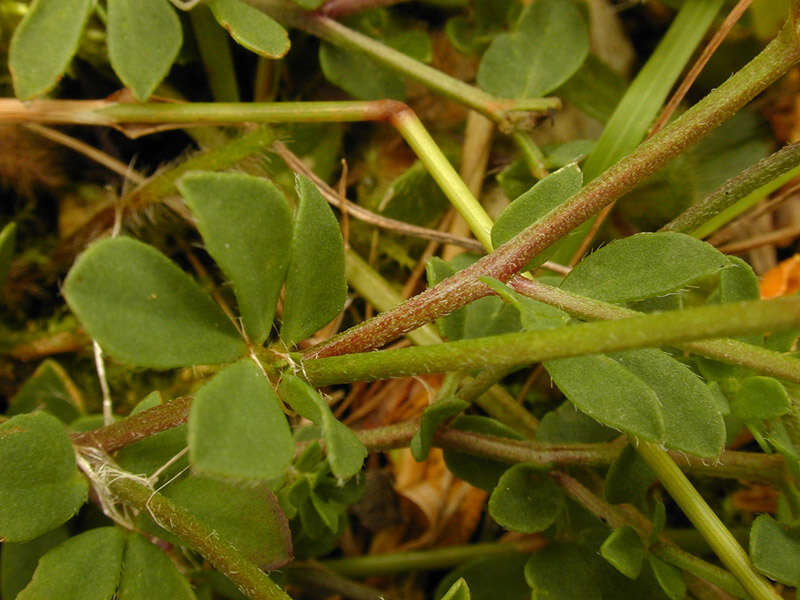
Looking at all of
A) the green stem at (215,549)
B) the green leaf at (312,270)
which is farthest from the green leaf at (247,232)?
the green stem at (215,549)

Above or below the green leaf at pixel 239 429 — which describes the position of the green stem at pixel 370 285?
below

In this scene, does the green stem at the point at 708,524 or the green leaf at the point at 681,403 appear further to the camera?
the green stem at the point at 708,524

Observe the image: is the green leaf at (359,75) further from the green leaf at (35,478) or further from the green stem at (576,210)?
the green leaf at (35,478)

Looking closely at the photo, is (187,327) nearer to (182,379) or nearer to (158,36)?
(158,36)

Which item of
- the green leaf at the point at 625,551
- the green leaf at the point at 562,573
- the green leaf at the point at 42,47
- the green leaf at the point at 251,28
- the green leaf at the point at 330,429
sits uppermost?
the green leaf at the point at 251,28

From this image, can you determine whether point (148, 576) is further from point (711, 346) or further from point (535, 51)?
point (535, 51)

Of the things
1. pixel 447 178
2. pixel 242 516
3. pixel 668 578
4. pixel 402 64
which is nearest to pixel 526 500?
pixel 668 578

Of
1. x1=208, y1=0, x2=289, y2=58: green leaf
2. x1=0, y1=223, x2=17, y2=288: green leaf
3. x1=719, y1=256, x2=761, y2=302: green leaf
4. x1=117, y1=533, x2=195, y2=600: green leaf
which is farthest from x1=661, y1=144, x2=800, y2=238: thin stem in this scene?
x1=0, y1=223, x2=17, y2=288: green leaf

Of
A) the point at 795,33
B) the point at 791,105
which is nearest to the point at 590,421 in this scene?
the point at 795,33
